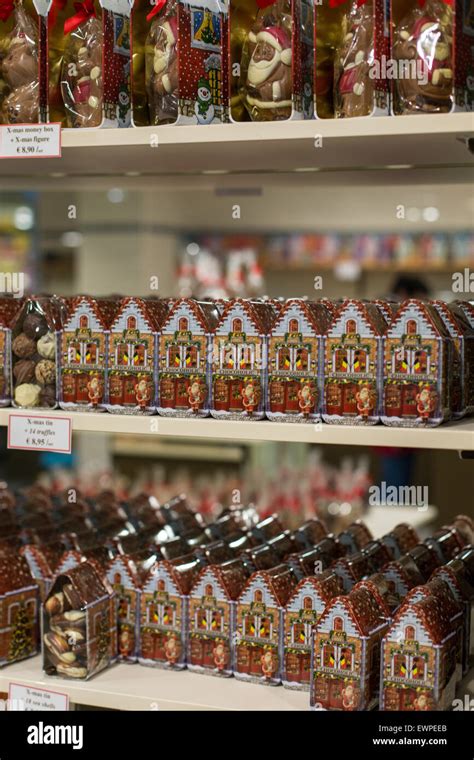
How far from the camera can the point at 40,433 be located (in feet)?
6.15

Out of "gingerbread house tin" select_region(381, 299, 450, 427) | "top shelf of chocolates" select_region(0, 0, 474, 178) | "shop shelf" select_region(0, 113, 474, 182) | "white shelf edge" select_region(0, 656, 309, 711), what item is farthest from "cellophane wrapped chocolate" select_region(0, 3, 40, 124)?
"white shelf edge" select_region(0, 656, 309, 711)

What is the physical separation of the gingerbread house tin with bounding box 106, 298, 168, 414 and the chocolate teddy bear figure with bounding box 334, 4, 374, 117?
541 millimetres

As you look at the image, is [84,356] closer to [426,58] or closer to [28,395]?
[28,395]

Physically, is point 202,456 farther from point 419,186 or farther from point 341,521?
point 419,186

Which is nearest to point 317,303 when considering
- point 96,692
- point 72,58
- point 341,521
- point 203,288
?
point 72,58

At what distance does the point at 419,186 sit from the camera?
2.52 meters

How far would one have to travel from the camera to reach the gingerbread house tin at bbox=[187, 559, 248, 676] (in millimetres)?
1887

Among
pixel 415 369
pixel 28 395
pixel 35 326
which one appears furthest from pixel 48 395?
pixel 415 369

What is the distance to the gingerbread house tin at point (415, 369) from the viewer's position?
1645mm

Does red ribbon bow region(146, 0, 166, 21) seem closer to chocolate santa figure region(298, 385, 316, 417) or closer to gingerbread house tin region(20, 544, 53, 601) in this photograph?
chocolate santa figure region(298, 385, 316, 417)

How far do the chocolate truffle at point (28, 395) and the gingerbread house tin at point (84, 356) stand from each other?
0.20ft

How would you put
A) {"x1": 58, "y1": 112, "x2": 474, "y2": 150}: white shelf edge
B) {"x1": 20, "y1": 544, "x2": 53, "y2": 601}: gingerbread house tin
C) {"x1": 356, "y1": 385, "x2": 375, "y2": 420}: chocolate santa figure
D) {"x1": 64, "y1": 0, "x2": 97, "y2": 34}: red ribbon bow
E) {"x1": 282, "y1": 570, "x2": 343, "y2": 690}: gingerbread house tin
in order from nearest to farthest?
{"x1": 58, "y1": 112, "x2": 474, "y2": 150}: white shelf edge → {"x1": 356, "y1": 385, "x2": 375, "y2": 420}: chocolate santa figure → {"x1": 282, "y1": 570, "x2": 343, "y2": 690}: gingerbread house tin → {"x1": 64, "y1": 0, "x2": 97, "y2": 34}: red ribbon bow → {"x1": 20, "y1": 544, "x2": 53, "y2": 601}: gingerbread house tin

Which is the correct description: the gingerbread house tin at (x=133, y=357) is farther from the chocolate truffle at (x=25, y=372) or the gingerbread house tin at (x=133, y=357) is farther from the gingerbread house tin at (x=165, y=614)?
the gingerbread house tin at (x=165, y=614)

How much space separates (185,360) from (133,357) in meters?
0.12
